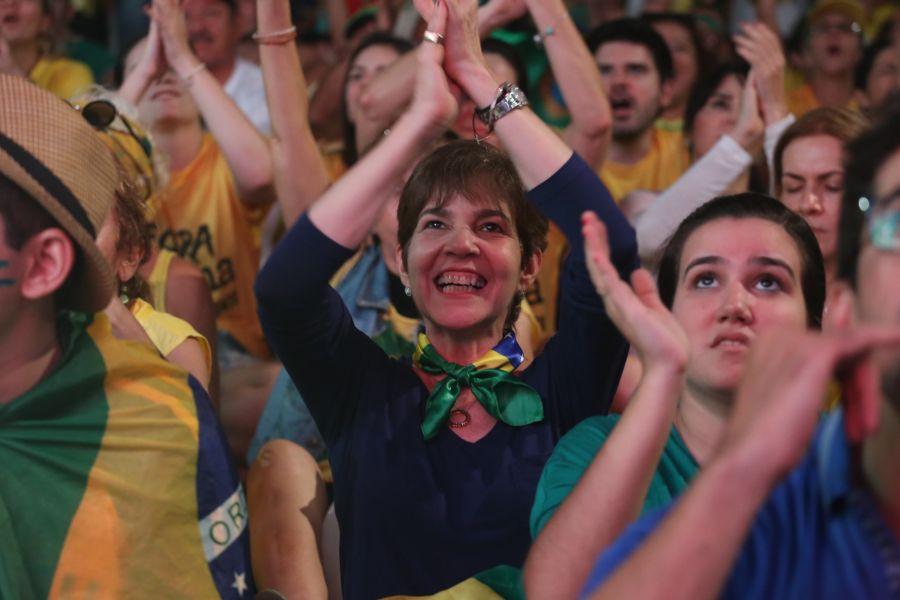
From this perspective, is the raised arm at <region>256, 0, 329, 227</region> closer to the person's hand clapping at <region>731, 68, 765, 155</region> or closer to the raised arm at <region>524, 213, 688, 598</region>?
the person's hand clapping at <region>731, 68, 765, 155</region>

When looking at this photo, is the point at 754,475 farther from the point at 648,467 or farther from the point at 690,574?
the point at 648,467

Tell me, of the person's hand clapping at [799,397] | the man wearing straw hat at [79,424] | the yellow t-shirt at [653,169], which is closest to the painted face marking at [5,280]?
the man wearing straw hat at [79,424]

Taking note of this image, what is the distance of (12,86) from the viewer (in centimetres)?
192

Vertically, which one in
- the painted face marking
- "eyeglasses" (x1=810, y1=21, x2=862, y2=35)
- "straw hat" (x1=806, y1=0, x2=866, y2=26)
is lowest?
the painted face marking

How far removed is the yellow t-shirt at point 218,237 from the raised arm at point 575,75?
1.23 meters

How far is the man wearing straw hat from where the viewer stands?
1.89m

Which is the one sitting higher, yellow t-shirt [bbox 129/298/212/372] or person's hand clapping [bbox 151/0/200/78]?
person's hand clapping [bbox 151/0/200/78]

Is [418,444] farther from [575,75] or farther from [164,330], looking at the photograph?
[575,75]

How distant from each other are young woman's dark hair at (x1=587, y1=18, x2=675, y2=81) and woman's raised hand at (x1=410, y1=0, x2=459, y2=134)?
9.88 ft

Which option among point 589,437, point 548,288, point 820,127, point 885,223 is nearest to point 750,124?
point 820,127

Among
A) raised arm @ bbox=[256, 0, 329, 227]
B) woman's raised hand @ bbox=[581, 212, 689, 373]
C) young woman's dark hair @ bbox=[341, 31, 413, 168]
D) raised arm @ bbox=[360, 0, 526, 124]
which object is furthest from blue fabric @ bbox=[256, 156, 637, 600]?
young woman's dark hair @ bbox=[341, 31, 413, 168]

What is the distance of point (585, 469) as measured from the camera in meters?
2.01

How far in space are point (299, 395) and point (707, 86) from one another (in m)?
2.25

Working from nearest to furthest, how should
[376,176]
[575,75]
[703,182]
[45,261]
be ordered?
[45,261]
[376,176]
[575,75]
[703,182]
